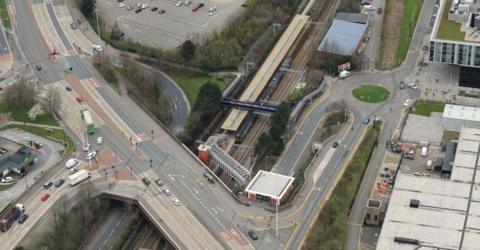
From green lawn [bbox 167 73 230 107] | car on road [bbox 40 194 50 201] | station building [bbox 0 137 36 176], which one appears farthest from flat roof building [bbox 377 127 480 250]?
station building [bbox 0 137 36 176]

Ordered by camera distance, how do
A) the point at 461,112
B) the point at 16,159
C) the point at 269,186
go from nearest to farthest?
the point at 269,186 < the point at 16,159 < the point at 461,112

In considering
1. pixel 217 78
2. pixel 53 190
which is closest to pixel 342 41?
pixel 217 78

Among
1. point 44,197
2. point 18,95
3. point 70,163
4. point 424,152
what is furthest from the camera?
point 18,95

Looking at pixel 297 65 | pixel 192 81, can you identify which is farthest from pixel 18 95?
pixel 297 65

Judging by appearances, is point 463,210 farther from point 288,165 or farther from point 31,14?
point 31,14

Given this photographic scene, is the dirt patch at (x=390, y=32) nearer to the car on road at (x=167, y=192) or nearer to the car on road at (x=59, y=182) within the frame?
the car on road at (x=167, y=192)

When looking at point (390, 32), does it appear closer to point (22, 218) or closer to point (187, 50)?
point (187, 50)

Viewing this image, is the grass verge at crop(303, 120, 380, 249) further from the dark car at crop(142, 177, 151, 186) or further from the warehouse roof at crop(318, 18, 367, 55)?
the warehouse roof at crop(318, 18, 367, 55)
